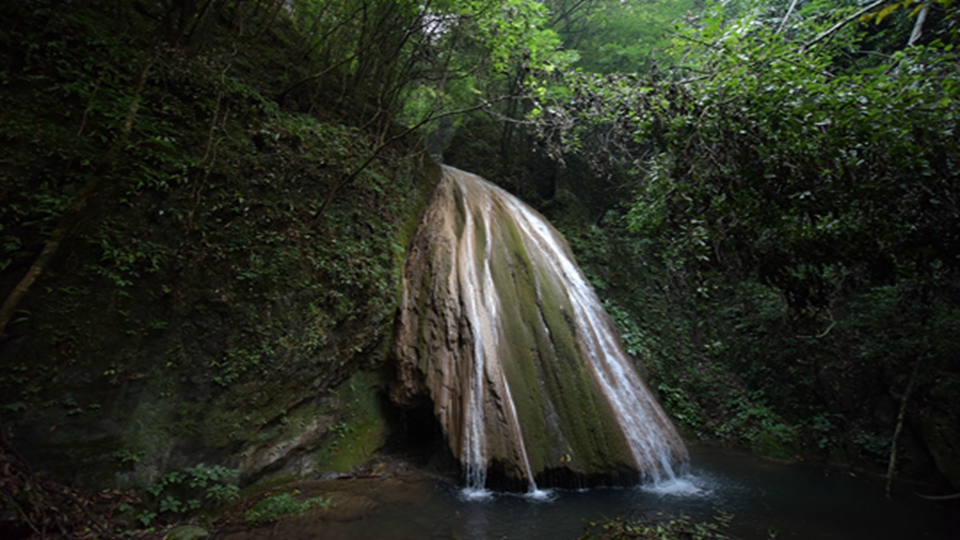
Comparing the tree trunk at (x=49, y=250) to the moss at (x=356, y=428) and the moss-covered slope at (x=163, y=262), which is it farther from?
the moss at (x=356, y=428)

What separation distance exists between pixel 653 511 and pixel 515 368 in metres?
2.43

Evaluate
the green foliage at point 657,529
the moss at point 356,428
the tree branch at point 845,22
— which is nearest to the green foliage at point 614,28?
the tree branch at point 845,22

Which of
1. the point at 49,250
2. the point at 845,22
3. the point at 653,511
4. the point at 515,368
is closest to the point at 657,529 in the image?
the point at 653,511

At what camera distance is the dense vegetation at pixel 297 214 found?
3545 millimetres

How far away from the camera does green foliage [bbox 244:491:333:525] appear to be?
399cm

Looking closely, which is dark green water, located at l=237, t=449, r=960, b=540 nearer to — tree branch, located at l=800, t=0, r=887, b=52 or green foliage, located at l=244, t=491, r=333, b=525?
green foliage, located at l=244, t=491, r=333, b=525

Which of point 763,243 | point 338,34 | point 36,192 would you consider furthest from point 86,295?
point 763,243

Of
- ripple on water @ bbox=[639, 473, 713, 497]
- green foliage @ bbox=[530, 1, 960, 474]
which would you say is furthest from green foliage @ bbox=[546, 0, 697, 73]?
ripple on water @ bbox=[639, 473, 713, 497]

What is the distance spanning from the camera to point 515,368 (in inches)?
242

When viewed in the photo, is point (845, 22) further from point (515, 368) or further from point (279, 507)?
point (279, 507)

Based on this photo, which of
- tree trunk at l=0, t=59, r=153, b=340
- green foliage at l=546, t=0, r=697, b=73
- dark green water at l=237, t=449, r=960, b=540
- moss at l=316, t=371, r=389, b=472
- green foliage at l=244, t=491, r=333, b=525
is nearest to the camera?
tree trunk at l=0, t=59, r=153, b=340

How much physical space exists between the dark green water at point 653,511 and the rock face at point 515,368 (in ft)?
1.36

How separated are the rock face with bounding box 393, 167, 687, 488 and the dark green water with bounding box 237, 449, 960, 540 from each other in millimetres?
414

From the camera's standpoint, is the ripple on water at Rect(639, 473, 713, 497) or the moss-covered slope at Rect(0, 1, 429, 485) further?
the ripple on water at Rect(639, 473, 713, 497)
